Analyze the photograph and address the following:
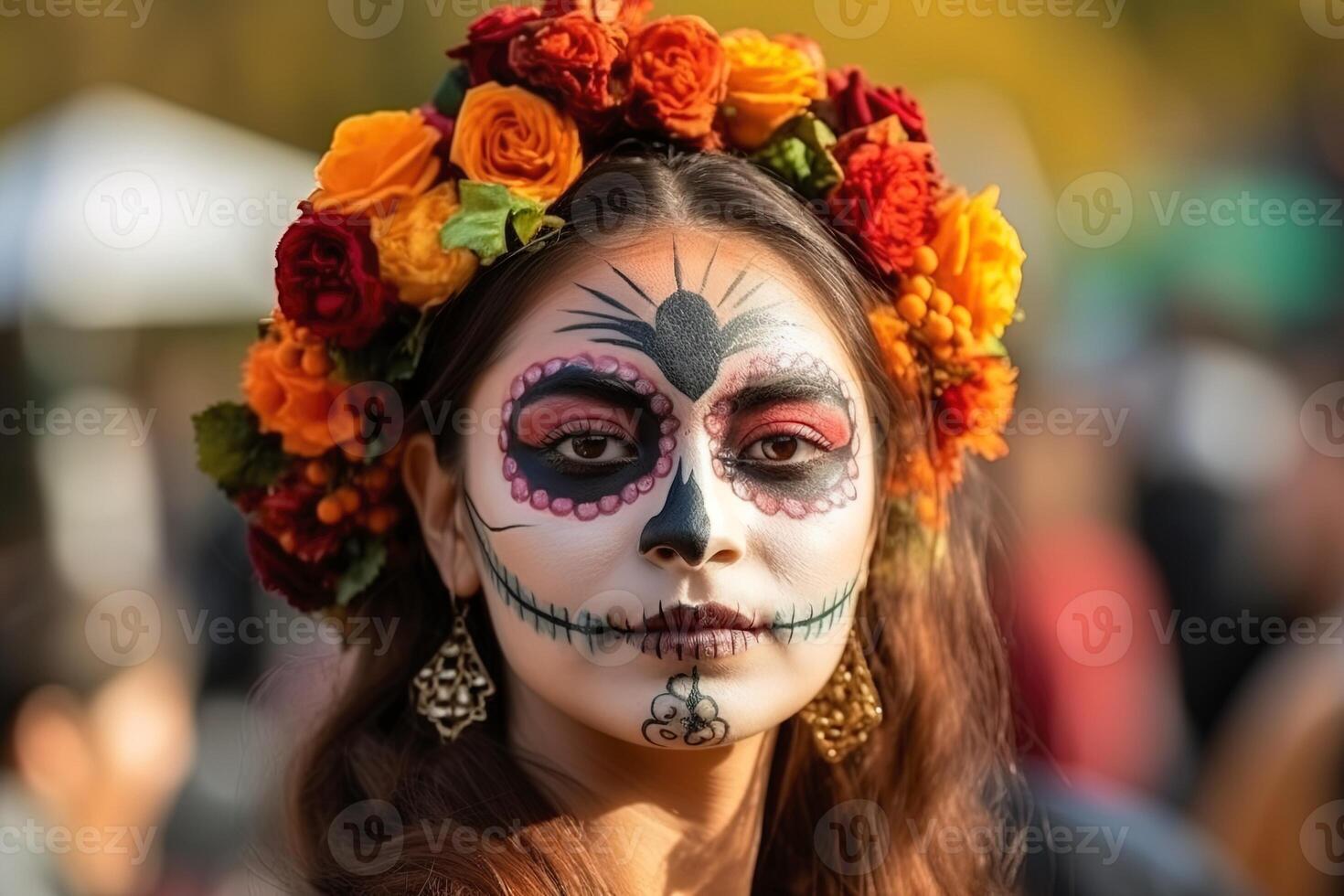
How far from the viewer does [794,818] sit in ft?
10.4

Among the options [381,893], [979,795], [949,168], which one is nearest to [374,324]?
[381,893]

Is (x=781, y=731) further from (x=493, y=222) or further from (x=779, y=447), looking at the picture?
(x=493, y=222)

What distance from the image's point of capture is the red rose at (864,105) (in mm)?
2951

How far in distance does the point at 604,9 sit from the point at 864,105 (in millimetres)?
574

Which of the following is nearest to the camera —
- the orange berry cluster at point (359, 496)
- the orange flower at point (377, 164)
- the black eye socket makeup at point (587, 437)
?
the black eye socket makeup at point (587, 437)

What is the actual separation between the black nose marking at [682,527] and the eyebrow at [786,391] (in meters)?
0.19

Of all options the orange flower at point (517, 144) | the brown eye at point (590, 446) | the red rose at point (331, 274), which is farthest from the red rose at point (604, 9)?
the brown eye at point (590, 446)

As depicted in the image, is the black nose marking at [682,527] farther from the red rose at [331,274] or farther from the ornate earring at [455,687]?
the red rose at [331,274]

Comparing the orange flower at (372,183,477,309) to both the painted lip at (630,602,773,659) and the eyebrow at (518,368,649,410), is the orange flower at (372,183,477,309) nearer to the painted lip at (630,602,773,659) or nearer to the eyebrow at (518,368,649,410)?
the eyebrow at (518,368,649,410)

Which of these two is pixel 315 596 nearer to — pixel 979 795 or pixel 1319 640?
pixel 979 795

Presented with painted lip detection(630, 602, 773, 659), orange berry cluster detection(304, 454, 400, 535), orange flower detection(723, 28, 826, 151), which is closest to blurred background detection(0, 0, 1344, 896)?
orange berry cluster detection(304, 454, 400, 535)

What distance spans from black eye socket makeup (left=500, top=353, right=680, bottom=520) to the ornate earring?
0.42 meters

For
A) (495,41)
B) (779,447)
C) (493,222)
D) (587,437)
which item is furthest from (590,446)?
(495,41)

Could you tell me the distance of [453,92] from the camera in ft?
9.60
